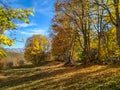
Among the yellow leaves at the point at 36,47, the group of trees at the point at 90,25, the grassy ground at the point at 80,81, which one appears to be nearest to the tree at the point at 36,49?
the yellow leaves at the point at 36,47

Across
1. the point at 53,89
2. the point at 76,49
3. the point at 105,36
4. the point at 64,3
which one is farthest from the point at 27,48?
the point at 53,89

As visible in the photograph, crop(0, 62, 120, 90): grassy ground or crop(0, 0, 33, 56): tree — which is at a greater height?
crop(0, 0, 33, 56): tree

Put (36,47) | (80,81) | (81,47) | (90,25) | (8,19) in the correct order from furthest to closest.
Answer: (36,47), (81,47), (90,25), (80,81), (8,19)

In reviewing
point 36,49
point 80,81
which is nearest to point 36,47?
point 36,49

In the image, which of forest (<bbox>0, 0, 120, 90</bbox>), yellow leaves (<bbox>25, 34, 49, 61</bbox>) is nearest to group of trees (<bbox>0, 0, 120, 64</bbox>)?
forest (<bbox>0, 0, 120, 90</bbox>)

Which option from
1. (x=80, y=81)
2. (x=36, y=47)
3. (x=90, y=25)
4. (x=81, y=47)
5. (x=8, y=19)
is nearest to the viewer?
(x=8, y=19)

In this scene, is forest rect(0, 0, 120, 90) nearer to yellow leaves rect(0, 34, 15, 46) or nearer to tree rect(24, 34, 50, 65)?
yellow leaves rect(0, 34, 15, 46)

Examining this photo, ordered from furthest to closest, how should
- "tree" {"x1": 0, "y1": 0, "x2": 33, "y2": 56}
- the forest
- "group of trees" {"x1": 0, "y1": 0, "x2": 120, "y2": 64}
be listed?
1. "group of trees" {"x1": 0, "y1": 0, "x2": 120, "y2": 64}
2. the forest
3. "tree" {"x1": 0, "y1": 0, "x2": 33, "y2": 56}

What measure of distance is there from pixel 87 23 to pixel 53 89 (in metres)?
18.0

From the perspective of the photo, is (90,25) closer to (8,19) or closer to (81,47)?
(81,47)

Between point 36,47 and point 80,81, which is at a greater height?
point 36,47

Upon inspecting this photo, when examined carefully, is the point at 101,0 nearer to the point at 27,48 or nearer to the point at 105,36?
the point at 105,36

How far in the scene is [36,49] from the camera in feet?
267

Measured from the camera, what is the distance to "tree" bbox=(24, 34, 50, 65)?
8125 centimetres
